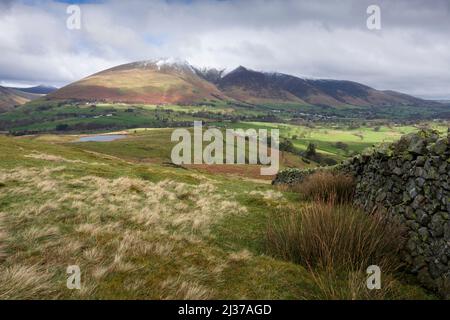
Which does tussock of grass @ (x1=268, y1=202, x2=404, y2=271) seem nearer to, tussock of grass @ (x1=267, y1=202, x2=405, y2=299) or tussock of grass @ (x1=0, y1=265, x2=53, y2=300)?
tussock of grass @ (x1=267, y1=202, x2=405, y2=299)

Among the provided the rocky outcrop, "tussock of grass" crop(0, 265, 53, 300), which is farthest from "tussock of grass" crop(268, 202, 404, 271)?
"tussock of grass" crop(0, 265, 53, 300)

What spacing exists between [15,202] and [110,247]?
21.6 feet

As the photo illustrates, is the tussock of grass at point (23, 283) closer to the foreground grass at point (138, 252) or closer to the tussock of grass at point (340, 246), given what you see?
the foreground grass at point (138, 252)

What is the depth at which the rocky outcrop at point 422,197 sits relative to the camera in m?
7.41

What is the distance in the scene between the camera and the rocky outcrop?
741 centimetres

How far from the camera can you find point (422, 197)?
8227mm

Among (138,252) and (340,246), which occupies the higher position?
(340,246)
